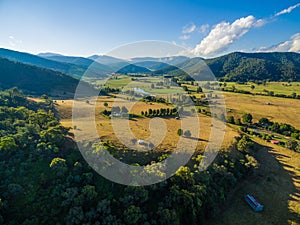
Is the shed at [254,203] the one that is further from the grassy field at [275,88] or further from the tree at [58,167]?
the grassy field at [275,88]

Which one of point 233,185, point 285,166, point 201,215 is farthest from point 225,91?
point 201,215

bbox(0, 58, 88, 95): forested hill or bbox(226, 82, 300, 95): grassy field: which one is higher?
bbox(226, 82, 300, 95): grassy field

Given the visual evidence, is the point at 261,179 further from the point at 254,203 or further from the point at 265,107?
the point at 265,107

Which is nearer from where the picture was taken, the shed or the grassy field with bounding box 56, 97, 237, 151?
the shed

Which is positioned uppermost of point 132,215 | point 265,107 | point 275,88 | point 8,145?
point 275,88

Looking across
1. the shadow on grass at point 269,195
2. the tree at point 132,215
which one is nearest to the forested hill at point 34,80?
the tree at point 132,215

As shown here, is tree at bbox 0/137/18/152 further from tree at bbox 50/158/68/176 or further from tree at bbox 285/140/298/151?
tree at bbox 285/140/298/151

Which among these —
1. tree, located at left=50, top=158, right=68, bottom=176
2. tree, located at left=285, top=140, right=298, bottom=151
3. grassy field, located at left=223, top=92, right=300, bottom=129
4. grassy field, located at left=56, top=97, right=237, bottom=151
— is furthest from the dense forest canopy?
grassy field, located at left=223, top=92, right=300, bottom=129

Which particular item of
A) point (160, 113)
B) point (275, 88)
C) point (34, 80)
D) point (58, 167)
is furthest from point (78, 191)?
point (275, 88)

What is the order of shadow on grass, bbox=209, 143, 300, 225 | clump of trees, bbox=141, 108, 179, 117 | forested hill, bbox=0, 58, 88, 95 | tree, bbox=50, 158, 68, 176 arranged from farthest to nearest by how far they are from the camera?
forested hill, bbox=0, 58, 88, 95 → clump of trees, bbox=141, 108, 179, 117 → shadow on grass, bbox=209, 143, 300, 225 → tree, bbox=50, 158, 68, 176
